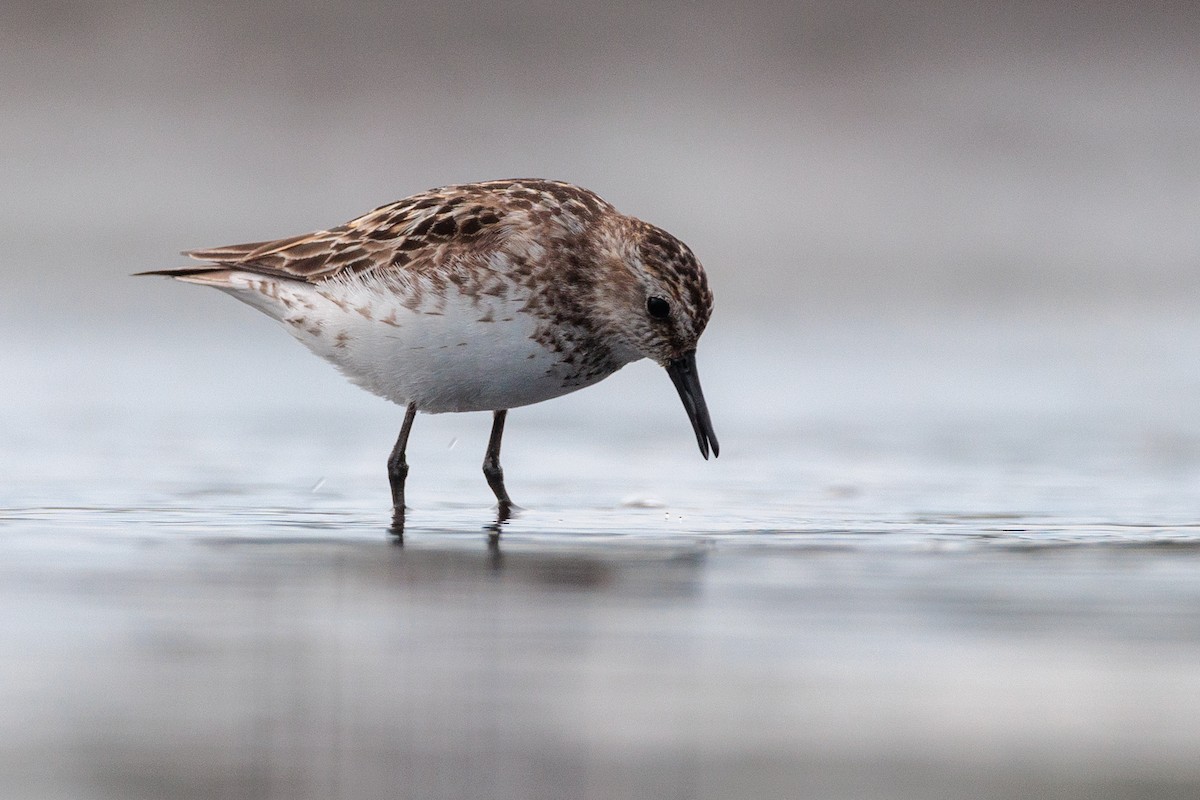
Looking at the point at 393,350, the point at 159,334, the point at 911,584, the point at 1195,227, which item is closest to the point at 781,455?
the point at 393,350

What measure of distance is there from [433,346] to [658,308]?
35.0 inches

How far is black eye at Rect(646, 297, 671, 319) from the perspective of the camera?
6914 mm

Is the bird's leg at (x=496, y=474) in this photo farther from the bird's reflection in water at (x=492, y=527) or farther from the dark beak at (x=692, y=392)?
the dark beak at (x=692, y=392)

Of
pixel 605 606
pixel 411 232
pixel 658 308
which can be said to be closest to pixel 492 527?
pixel 658 308

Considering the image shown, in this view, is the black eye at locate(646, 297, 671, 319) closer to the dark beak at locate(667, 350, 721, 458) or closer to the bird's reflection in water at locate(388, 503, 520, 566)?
the dark beak at locate(667, 350, 721, 458)

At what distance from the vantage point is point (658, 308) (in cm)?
693

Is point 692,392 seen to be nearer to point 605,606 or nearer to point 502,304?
point 502,304

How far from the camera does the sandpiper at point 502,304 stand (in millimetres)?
6844

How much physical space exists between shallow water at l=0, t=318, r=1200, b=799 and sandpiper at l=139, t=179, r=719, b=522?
1.71 ft

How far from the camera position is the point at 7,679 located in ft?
13.3

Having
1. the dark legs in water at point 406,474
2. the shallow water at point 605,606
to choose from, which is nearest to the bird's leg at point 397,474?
the dark legs in water at point 406,474

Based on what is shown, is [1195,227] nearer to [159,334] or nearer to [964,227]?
[964,227]

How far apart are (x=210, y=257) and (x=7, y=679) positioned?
4.02 m

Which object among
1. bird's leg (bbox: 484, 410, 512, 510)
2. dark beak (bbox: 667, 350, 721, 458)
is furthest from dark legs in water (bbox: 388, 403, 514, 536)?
dark beak (bbox: 667, 350, 721, 458)
